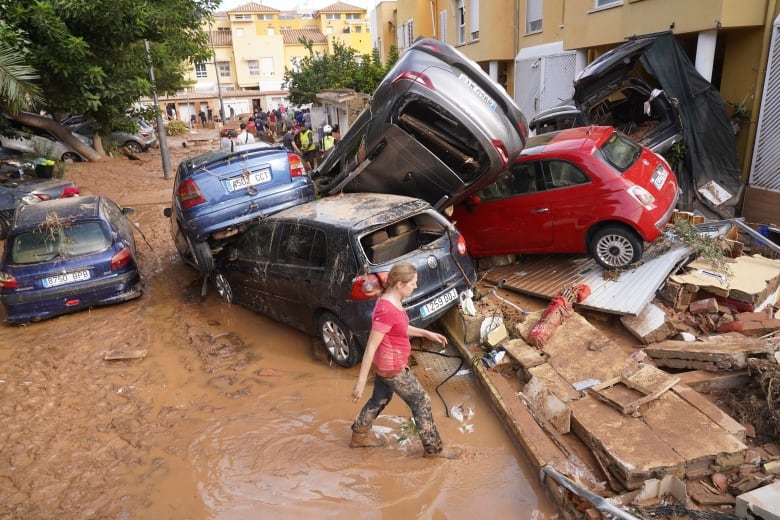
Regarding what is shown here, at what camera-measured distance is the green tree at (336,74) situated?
83.6 ft

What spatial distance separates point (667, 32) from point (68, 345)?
35.5 feet

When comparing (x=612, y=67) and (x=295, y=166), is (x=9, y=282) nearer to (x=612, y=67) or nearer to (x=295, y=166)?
(x=295, y=166)

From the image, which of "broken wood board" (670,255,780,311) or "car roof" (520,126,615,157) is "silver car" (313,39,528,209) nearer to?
"car roof" (520,126,615,157)

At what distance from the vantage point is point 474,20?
21.4 metres

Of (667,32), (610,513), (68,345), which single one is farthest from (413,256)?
(667,32)

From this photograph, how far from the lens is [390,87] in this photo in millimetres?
6793

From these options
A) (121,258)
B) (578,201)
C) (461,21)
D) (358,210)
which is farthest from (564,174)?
(461,21)

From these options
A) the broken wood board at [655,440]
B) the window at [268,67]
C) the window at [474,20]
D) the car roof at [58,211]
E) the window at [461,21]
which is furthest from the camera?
the window at [268,67]

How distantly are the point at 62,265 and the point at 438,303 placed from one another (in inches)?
215

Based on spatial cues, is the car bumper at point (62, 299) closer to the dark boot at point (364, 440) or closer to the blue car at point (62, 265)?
the blue car at point (62, 265)

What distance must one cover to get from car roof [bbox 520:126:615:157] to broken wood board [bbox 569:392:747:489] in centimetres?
368

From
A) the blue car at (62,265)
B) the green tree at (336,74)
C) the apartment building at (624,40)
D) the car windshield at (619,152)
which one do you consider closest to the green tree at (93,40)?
the blue car at (62,265)

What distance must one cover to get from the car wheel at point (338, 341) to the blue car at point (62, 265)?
3835 mm

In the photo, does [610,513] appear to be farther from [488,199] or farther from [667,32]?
[667,32]
